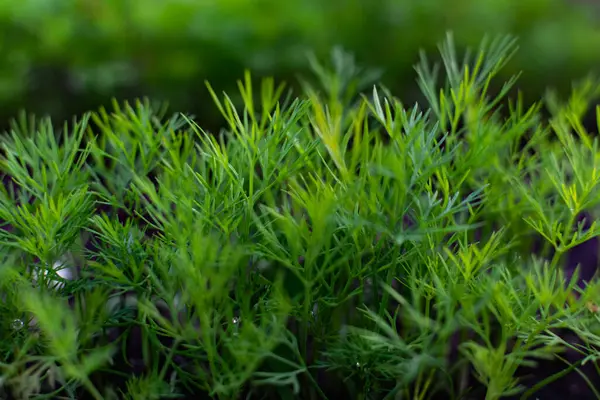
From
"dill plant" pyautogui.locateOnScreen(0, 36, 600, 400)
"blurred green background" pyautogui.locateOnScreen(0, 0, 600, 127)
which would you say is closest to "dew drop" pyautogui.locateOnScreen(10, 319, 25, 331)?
"dill plant" pyautogui.locateOnScreen(0, 36, 600, 400)

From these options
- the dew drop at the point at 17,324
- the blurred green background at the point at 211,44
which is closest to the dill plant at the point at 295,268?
the dew drop at the point at 17,324

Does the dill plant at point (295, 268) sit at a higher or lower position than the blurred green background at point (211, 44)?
lower

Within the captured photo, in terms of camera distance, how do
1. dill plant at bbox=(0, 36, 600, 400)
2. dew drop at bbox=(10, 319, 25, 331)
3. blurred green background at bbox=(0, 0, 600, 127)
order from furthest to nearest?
1. blurred green background at bbox=(0, 0, 600, 127)
2. dew drop at bbox=(10, 319, 25, 331)
3. dill plant at bbox=(0, 36, 600, 400)

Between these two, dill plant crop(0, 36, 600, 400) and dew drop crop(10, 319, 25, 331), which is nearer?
dill plant crop(0, 36, 600, 400)

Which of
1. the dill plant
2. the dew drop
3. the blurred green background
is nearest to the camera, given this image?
the dill plant

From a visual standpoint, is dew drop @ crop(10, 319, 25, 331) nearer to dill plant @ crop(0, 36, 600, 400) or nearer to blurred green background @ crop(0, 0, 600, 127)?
dill plant @ crop(0, 36, 600, 400)

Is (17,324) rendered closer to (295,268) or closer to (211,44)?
(295,268)

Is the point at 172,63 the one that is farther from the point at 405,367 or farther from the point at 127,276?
the point at 405,367

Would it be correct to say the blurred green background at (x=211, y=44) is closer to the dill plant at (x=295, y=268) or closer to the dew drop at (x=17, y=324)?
the dill plant at (x=295, y=268)
